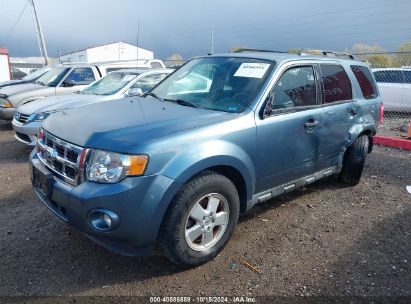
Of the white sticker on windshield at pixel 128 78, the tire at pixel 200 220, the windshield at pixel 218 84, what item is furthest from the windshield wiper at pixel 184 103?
the white sticker on windshield at pixel 128 78

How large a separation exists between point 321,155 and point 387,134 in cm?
546

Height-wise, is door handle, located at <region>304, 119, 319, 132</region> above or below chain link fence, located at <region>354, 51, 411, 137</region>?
above

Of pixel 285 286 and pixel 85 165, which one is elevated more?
pixel 85 165

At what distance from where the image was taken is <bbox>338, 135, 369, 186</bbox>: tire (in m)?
4.90

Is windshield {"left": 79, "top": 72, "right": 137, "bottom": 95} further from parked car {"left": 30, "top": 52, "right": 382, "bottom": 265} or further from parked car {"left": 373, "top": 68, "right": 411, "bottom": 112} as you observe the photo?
parked car {"left": 373, "top": 68, "right": 411, "bottom": 112}

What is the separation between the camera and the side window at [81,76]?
937cm

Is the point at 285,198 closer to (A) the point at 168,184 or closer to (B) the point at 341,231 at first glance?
(B) the point at 341,231

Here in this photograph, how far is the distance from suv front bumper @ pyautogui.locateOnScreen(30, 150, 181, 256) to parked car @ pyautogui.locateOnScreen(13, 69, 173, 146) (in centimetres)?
345

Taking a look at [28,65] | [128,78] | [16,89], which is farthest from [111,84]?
[28,65]

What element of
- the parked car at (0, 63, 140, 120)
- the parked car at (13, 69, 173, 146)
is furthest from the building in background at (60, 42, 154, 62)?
the parked car at (13, 69, 173, 146)

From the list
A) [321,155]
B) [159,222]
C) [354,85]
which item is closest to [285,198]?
[321,155]

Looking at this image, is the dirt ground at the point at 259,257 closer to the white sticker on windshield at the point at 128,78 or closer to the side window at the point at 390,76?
the white sticker on windshield at the point at 128,78

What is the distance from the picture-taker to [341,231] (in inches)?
153

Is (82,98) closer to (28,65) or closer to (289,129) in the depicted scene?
(289,129)
